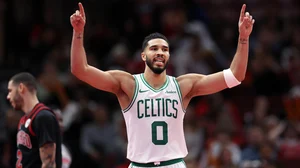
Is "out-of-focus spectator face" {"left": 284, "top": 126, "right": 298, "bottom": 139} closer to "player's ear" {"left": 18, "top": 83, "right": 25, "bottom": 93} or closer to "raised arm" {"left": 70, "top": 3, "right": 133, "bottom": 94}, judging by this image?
"player's ear" {"left": 18, "top": 83, "right": 25, "bottom": 93}

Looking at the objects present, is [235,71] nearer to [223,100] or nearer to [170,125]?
[170,125]

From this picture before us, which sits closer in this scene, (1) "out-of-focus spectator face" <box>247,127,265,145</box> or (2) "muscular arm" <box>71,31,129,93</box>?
(2) "muscular arm" <box>71,31,129,93</box>

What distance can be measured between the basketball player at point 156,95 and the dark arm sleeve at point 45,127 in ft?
3.50

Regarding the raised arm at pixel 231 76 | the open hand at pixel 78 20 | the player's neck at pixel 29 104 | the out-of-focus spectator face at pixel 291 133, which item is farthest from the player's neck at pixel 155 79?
the out-of-focus spectator face at pixel 291 133

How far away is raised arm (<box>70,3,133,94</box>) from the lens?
768 cm

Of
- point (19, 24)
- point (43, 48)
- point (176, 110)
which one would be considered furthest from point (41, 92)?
point (176, 110)

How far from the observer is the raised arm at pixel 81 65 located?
768 cm

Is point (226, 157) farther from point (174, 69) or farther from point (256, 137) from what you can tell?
point (174, 69)

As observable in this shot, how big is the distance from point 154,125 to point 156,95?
366 mm

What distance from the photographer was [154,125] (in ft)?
26.1

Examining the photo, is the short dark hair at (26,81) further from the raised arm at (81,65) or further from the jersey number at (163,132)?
the jersey number at (163,132)

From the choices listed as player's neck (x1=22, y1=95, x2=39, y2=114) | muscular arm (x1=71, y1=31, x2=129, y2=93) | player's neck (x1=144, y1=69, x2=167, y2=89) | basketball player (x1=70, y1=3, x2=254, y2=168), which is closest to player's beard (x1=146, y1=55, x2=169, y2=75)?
basketball player (x1=70, y1=3, x2=254, y2=168)

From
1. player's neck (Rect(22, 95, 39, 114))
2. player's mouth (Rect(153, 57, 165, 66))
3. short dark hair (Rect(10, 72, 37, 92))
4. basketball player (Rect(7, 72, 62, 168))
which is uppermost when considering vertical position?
player's mouth (Rect(153, 57, 165, 66))

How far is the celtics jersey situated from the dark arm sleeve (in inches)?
43.8
